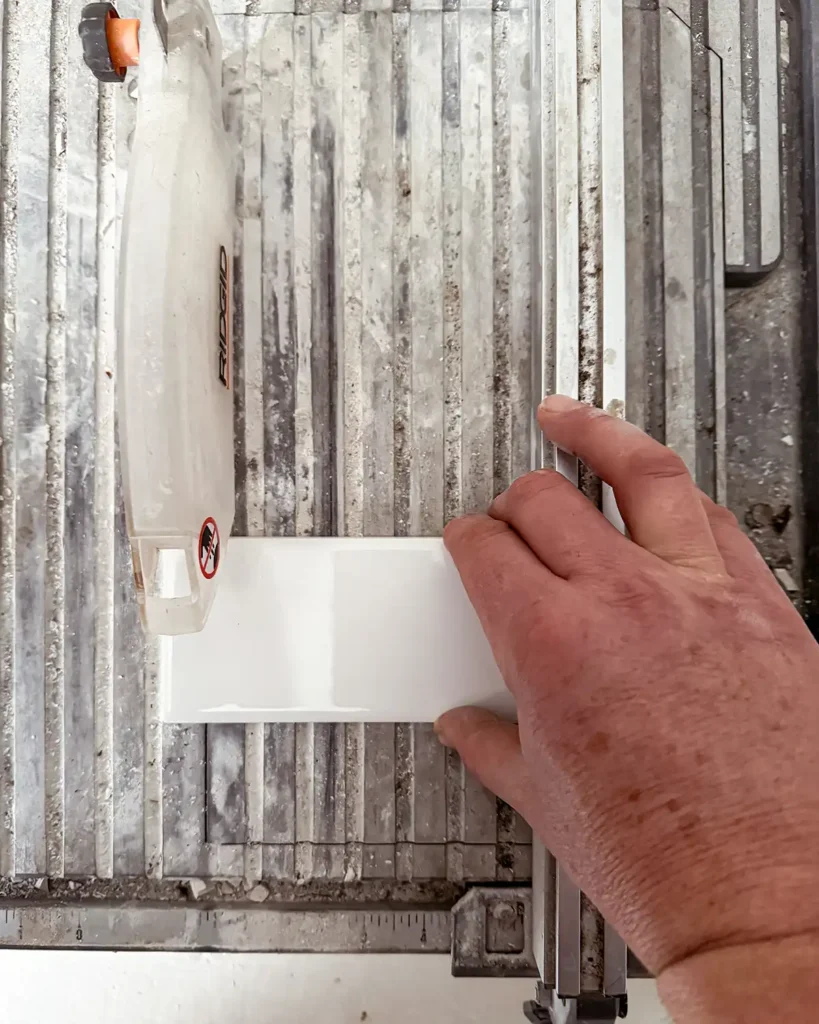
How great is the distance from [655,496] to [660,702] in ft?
0.63

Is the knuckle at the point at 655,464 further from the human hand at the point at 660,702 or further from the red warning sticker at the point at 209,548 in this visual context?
the red warning sticker at the point at 209,548

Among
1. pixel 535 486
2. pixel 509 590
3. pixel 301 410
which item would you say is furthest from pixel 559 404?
pixel 301 410

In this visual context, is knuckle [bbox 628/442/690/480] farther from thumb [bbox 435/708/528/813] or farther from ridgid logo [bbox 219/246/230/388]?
ridgid logo [bbox 219/246/230/388]

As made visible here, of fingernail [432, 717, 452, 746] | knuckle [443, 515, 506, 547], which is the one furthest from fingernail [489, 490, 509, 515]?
fingernail [432, 717, 452, 746]

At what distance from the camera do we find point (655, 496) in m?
0.64

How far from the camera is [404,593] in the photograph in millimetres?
804

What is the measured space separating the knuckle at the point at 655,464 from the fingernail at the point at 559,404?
0.36 feet

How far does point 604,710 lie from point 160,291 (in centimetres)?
56

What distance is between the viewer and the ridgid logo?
0.80 metres

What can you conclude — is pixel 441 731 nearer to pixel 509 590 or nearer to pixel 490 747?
pixel 490 747

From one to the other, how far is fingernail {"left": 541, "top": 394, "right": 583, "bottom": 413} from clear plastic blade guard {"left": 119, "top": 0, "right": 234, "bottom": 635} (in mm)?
375

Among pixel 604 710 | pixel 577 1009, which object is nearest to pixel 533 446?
pixel 604 710

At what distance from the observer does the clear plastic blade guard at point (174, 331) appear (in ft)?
2.17

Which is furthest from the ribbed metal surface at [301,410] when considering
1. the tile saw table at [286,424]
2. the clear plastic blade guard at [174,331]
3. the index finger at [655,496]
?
the index finger at [655,496]
